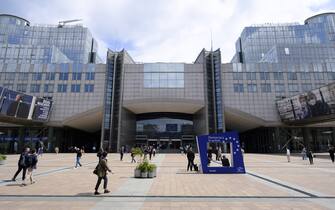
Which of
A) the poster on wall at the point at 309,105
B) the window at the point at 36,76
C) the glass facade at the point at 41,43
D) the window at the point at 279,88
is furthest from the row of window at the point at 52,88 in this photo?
the poster on wall at the point at 309,105

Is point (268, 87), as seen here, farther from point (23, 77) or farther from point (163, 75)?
point (23, 77)

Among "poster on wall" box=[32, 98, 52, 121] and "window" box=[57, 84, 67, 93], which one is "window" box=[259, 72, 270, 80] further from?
"poster on wall" box=[32, 98, 52, 121]

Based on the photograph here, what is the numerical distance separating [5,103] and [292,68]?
63929 mm

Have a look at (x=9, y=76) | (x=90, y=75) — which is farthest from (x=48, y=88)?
(x=90, y=75)

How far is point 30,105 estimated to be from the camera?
47188 mm

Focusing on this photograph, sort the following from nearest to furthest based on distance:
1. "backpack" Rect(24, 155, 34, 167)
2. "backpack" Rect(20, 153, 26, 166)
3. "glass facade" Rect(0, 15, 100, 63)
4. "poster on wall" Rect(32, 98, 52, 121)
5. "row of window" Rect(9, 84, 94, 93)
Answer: "backpack" Rect(24, 155, 34, 167), "backpack" Rect(20, 153, 26, 166), "poster on wall" Rect(32, 98, 52, 121), "row of window" Rect(9, 84, 94, 93), "glass facade" Rect(0, 15, 100, 63)

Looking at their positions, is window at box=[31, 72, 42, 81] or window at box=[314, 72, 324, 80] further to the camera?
window at box=[31, 72, 42, 81]

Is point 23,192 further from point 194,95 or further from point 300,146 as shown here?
point 300,146

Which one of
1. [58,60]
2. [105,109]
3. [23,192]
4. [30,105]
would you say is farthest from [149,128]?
[23,192]

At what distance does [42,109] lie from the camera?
51469 mm

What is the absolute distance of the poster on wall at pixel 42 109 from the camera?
1956 inches

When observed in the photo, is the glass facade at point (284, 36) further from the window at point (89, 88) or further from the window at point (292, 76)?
the window at point (89, 88)

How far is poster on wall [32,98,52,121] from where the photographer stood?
49.7 metres

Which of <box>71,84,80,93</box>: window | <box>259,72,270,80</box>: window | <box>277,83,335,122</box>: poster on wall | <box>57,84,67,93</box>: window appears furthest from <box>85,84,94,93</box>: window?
<box>277,83,335,122</box>: poster on wall
